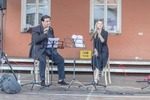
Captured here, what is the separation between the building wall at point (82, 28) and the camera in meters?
12.1

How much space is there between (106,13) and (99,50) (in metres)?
2.96

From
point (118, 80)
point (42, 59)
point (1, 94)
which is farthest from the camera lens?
point (118, 80)

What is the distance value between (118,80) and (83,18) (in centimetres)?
252

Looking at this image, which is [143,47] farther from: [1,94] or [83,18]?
[1,94]

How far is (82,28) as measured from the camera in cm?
1219

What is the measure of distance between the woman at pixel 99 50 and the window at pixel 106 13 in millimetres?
2685

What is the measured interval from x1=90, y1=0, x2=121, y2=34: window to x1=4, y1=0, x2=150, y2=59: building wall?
169 mm

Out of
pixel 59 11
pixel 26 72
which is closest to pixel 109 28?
pixel 59 11

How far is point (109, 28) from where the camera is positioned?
12234mm

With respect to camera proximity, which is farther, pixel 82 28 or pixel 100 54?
pixel 82 28

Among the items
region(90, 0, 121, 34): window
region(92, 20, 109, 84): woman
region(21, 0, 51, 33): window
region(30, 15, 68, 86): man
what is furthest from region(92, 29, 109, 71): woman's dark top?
region(21, 0, 51, 33): window

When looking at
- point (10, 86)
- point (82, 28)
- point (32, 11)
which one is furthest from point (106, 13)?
point (10, 86)

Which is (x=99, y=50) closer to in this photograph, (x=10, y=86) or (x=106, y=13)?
(x=10, y=86)

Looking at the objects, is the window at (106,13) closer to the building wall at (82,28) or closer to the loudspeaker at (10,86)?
the building wall at (82,28)
